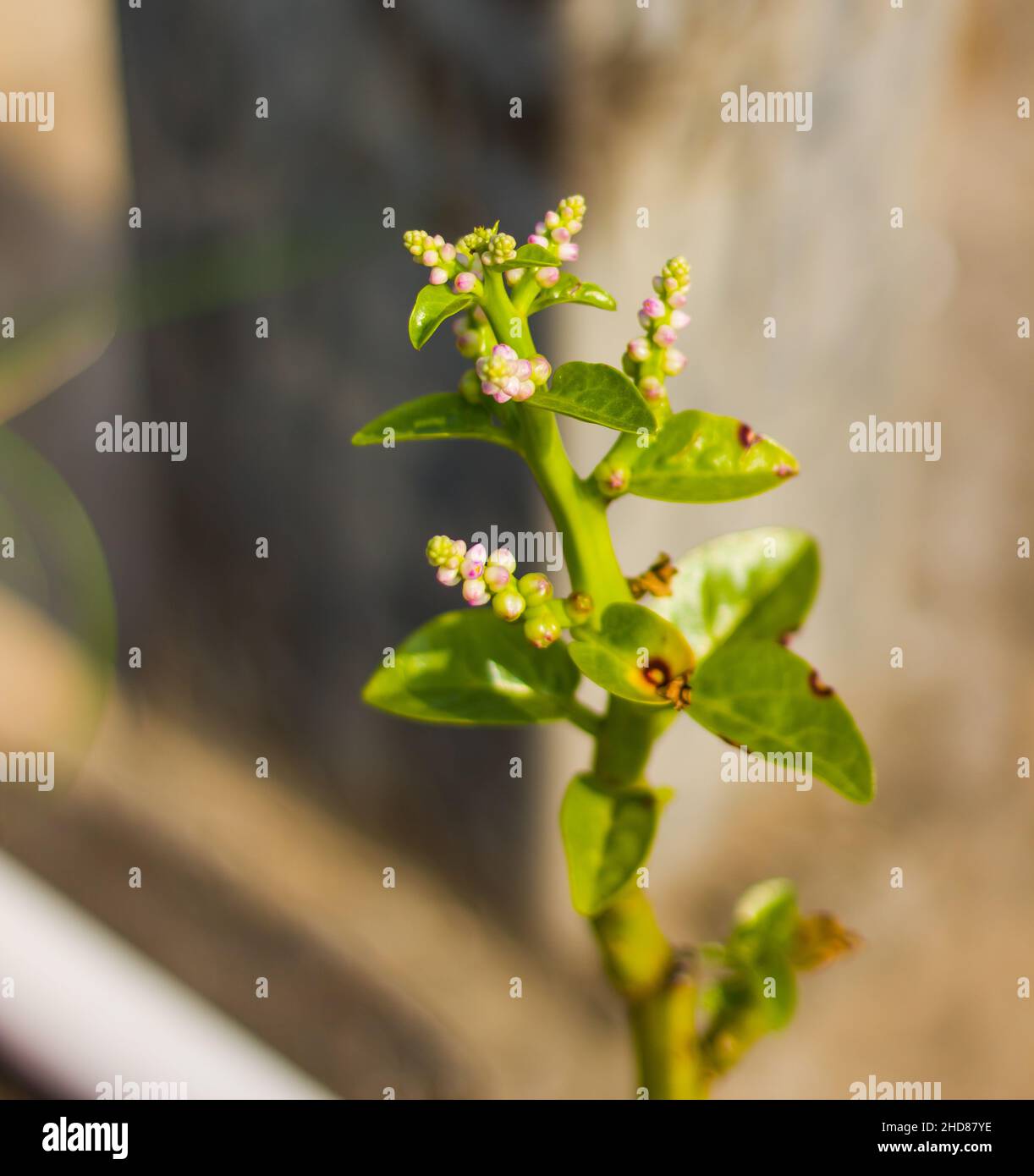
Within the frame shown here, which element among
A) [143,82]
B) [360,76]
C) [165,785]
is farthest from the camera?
[165,785]

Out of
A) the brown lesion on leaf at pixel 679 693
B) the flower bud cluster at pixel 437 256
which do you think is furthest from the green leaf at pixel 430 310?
the brown lesion on leaf at pixel 679 693

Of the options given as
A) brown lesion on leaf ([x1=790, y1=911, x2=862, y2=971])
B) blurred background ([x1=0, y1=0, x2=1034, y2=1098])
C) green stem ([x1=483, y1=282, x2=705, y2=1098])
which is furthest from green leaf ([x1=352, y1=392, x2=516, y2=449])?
blurred background ([x1=0, y1=0, x2=1034, y2=1098])

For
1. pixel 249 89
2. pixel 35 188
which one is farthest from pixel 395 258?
pixel 35 188

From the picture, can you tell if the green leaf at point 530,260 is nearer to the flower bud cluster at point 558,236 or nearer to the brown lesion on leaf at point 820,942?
the flower bud cluster at point 558,236

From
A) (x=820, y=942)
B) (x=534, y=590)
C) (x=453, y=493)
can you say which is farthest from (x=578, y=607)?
(x=453, y=493)

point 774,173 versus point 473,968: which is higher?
point 774,173

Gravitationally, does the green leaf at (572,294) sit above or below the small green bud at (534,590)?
above

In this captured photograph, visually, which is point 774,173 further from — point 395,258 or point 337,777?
point 337,777

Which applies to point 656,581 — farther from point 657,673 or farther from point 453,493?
point 453,493
